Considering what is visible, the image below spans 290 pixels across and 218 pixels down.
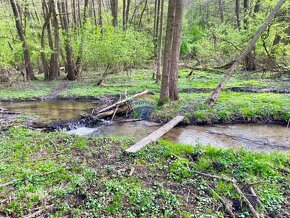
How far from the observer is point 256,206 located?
4367mm

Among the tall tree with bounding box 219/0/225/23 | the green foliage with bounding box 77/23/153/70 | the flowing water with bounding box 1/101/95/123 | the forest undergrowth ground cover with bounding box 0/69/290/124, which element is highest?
the tall tree with bounding box 219/0/225/23

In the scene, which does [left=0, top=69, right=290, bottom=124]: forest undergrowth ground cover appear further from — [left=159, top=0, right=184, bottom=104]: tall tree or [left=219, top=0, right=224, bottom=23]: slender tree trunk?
[left=219, top=0, right=224, bottom=23]: slender tree trunk

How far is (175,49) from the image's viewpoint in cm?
1107

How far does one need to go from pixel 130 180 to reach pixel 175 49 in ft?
24.2

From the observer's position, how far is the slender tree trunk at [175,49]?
10575mm

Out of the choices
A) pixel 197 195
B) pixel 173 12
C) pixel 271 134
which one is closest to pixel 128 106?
pixel 173 12

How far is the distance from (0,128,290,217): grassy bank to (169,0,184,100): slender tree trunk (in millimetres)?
5268

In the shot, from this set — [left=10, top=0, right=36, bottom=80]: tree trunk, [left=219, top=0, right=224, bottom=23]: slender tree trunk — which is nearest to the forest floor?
[left=10, top=0, right=36, bottom=80]: tree trunk

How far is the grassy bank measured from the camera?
4.22 metres

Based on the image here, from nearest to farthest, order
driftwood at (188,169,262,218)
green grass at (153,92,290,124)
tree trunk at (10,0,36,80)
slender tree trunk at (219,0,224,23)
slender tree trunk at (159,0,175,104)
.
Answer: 1. driftwood at (188,169,262,218)
2. green grass at (153,92,290,124)
3. slender tree trunk at (159,0,175,104)
4. tree trunk at (10,0,36,80)
5. slender tree trunk at (219,0,224,23)

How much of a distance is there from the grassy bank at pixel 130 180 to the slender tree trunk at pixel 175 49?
5.27 m

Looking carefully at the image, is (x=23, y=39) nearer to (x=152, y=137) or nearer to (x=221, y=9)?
(x=152, y=137)

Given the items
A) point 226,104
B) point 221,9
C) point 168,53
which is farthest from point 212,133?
point 221,9

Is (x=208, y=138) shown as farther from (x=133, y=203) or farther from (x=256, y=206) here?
(x=133, y=203)
